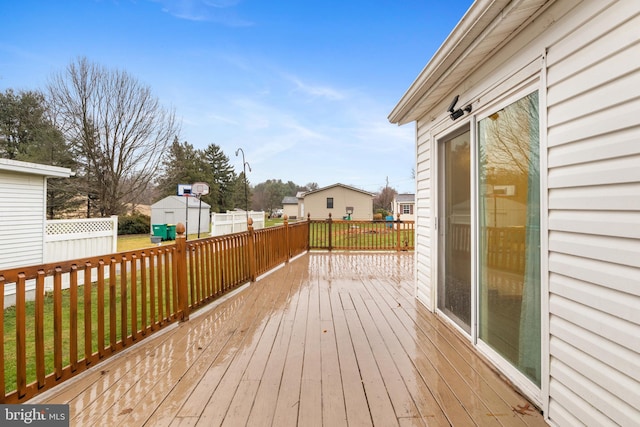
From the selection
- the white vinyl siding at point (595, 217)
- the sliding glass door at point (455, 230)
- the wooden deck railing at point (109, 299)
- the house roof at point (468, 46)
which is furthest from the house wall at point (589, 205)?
the wooden deck railing at point (109, 299)

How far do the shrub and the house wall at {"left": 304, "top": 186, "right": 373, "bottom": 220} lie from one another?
12.8 m

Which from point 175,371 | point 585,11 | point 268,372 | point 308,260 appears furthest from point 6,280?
point 308,260

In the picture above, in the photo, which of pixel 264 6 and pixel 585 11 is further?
pixel 264 6

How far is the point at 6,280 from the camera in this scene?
1.62 meters

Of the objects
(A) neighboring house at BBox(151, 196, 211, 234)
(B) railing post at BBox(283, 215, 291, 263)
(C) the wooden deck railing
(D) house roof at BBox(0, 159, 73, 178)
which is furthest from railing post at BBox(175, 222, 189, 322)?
(A) neighboring house at BBox(151, 196, 211, 234)

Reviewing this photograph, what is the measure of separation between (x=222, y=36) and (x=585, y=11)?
30.3 feet

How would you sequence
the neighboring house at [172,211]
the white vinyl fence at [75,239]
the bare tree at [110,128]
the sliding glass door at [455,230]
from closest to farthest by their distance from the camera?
1. the sliding glass door at [455,230]
2. the white vinyl fence at [75,239]
3. the bare tree at [110,128]
4. the neighboring house at [172,211]

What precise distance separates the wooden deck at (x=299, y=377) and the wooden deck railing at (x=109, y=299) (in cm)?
14

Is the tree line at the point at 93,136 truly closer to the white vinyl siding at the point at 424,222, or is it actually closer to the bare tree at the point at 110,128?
the bare tree at the point at 110,128

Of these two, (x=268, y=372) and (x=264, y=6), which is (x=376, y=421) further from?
(x=264, y=6)

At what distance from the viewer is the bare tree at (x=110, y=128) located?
13273mm

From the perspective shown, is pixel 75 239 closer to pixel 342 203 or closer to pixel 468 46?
pixel 468 46

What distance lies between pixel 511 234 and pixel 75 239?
7920 mm

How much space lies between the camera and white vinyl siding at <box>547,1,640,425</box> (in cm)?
118
